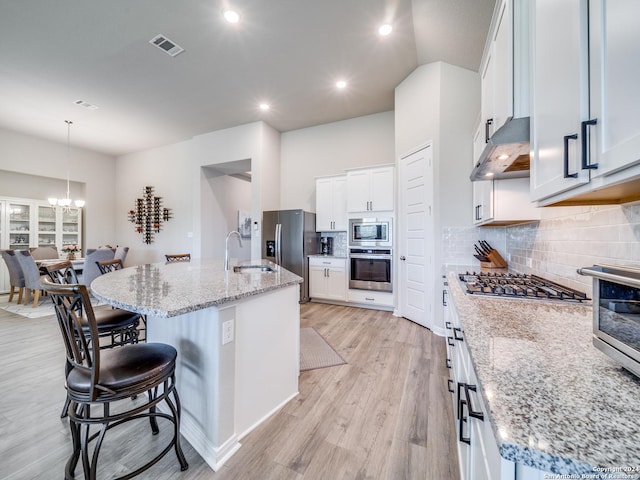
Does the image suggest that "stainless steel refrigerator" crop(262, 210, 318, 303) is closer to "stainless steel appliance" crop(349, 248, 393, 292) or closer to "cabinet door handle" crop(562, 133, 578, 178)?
"stainless steel appliance" crop(349, 248, 393, 292)

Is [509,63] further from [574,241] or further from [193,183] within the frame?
[193,183]

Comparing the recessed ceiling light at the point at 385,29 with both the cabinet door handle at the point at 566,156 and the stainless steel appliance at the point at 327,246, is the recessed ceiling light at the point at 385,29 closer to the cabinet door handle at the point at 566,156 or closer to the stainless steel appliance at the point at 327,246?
the cabinet door handle at the point at 566,156

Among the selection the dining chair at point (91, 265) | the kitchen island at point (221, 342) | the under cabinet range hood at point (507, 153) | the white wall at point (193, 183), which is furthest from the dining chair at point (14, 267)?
the under cabinet range hood at point (507, 153)

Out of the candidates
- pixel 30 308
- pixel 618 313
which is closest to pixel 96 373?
pixel 618 313

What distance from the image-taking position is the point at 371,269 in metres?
4.26

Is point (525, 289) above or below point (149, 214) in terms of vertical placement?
below

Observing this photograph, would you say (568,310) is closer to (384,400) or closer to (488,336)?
(488,336)

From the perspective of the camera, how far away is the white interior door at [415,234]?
3.36 meters

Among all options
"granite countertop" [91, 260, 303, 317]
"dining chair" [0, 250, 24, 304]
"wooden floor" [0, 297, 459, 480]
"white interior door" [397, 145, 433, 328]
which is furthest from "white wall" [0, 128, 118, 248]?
"white interior door" [397, 145, 433, 328]

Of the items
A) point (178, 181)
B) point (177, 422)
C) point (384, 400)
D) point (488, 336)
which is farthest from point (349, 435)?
point (178, 181)

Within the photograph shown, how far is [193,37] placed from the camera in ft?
9.84

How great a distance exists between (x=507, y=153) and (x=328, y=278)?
339 centimetres

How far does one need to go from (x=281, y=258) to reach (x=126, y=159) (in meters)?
5.49

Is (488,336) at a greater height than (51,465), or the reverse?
(488,336)
